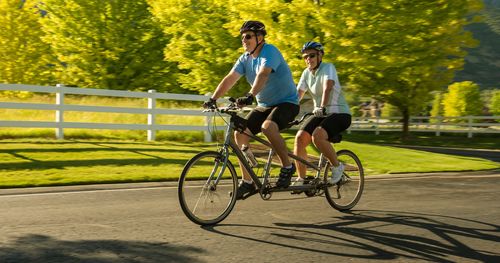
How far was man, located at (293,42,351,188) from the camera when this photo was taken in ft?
22.2

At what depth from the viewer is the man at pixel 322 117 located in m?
6.77

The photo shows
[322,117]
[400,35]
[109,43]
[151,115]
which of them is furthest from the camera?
[109,43]

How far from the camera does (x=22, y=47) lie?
36.7 m

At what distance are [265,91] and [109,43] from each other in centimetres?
2505

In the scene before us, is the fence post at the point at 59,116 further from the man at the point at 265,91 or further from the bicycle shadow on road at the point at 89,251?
the bicycle shadow on road at the point at 89,251

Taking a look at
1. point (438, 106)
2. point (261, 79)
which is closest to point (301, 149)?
point (261, 79)

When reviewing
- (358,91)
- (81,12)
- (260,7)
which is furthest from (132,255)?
(81,12)

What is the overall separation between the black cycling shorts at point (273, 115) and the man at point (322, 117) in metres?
0.46

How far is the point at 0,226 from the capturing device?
5441mm

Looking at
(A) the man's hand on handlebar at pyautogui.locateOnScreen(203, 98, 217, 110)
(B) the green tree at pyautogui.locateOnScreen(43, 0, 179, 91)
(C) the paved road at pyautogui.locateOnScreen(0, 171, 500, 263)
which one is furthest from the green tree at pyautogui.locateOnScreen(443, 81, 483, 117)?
(A) the man's hand on handlebar at pyautogui.locateOnScreen(203, 98, 217, 110)

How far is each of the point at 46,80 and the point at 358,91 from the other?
2154 cm

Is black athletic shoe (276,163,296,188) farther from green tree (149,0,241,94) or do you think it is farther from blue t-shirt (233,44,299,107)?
green tree (149,0,241,94)

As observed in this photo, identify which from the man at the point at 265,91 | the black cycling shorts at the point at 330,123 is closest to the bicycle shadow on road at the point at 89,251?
the man at the point at 265,91

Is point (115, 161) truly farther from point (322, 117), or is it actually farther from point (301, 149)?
point (322, 117)
